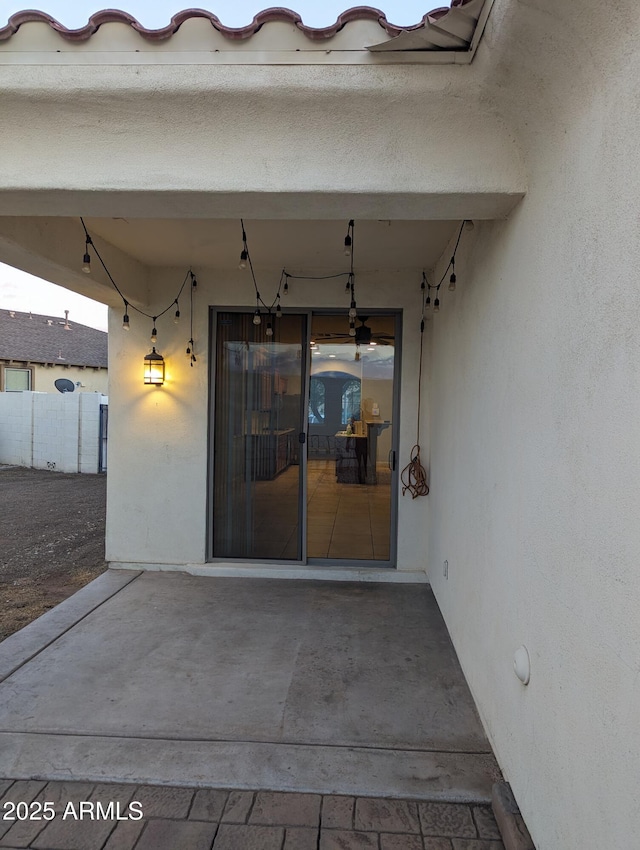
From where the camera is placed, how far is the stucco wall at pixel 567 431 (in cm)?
113

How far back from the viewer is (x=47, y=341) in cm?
1877

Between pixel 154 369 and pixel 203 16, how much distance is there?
2.78m

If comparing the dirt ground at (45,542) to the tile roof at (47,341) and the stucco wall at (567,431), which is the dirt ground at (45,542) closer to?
the stucco wall at (567,431)

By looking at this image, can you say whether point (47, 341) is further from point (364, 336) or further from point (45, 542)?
point (364, 336)

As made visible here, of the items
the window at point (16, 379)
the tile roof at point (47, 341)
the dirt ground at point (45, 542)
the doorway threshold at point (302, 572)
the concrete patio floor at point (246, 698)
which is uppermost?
the tile roof at point (47, 341)

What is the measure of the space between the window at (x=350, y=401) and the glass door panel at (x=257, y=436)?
379 mm

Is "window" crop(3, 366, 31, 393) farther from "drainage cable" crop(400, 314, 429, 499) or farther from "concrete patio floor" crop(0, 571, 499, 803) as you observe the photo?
"drainage cable" crop(400, 314, 429, 499)

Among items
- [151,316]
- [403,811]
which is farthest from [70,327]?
[403,811]

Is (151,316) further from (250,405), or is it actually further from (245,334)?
(250,405)

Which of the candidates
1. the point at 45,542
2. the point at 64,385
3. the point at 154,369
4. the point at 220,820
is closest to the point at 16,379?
the point at 64,385

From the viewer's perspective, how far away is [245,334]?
4.33 metres

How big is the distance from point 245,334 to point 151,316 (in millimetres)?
834

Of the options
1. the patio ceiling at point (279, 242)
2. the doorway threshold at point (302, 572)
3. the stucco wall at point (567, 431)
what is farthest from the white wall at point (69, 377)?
the stucco wall at point (567, 431)

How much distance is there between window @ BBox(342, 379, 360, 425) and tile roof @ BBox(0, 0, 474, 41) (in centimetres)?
275
